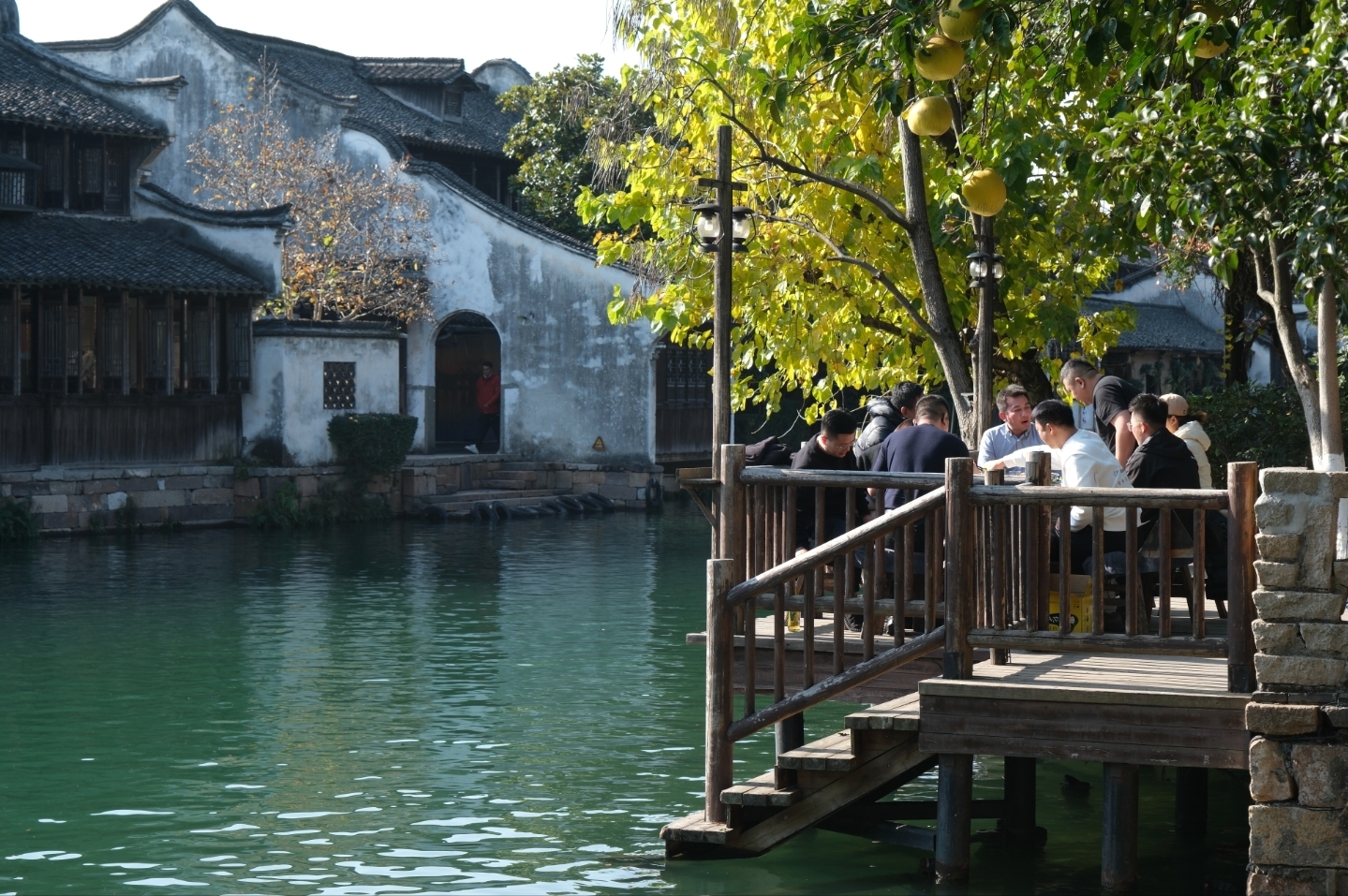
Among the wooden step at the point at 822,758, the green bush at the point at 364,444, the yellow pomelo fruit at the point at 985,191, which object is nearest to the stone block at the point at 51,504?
the green bush at the point at 364,444

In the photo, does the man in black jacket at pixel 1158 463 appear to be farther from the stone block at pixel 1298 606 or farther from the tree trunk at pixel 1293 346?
the tree trunk at pixel 1293 346

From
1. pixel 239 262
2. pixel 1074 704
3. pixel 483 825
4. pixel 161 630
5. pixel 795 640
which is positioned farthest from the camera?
pixel 239 262

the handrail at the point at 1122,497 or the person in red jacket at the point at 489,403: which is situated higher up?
the person in red jacket at the point at 489,403

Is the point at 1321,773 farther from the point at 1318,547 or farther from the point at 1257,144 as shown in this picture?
the point at 1257,144

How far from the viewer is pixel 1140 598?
7867mm

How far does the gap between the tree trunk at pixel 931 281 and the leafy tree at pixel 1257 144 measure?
417cm

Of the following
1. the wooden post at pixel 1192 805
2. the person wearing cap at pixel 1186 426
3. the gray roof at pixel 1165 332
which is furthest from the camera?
the gray roof at pixel 1165 332

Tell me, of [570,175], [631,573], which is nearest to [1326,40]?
[631,573]

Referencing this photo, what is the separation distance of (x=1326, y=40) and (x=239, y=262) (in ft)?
75.5

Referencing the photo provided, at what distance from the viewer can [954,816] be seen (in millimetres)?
7789

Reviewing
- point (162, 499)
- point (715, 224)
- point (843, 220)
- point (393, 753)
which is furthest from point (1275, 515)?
point (162, 499)

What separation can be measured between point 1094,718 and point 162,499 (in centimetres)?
2078

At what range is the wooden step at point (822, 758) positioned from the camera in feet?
26.0

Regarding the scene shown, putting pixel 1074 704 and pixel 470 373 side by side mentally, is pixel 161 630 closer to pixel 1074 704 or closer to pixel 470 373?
pixel 1074 704
